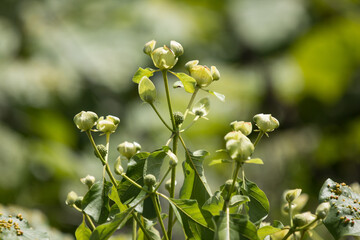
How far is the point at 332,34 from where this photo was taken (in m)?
3.11

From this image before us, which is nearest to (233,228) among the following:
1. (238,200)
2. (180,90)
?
(238,200)

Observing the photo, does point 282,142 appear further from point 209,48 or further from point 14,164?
point 14,164

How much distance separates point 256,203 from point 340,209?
9cm

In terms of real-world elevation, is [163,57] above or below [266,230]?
above

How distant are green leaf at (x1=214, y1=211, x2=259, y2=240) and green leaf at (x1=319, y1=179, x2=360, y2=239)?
10 cm

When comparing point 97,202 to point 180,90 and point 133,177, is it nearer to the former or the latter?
point 133,177

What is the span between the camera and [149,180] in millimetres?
453

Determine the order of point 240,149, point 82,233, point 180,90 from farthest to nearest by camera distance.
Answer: point 180,90
point 82,233
point 240,149

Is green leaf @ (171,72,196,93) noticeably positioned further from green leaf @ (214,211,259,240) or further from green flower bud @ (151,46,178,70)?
green leaf @ (214,211,259,240)

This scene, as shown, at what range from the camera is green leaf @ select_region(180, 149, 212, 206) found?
496mm

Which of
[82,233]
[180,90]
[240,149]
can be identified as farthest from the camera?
[180,90]

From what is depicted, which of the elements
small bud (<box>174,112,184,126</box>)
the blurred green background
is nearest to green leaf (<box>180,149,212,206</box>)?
small bud (<box>174,112,184,126</box>)

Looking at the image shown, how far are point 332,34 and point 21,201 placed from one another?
6.85ft

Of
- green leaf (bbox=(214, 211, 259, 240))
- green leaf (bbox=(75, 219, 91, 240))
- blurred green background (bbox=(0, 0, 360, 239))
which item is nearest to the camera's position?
green leaf (bbox=(214, 211, 259, 240))
